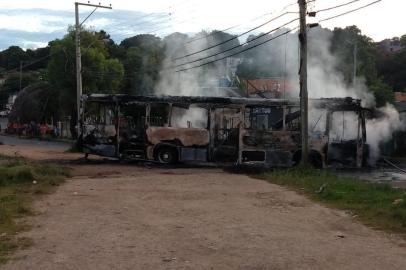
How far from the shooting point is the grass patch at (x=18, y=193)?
7.68 m

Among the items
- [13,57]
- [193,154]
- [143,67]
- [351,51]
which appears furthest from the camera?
[13,57]

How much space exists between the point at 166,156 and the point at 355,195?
10.3 meters

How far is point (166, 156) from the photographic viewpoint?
856 inches

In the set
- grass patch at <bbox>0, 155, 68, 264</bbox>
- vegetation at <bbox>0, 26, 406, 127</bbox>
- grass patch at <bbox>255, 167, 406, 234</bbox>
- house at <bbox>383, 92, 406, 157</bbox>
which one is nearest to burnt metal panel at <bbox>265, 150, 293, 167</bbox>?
grass patch at <bbox>255, 167, 406, 234</bbox>

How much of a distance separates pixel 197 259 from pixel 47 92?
52.2m

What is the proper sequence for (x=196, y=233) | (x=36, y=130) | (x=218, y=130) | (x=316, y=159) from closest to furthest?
(x=196, y=233) → (x=316, y=159) → (x=218, y=130) → (x=36, y=130)

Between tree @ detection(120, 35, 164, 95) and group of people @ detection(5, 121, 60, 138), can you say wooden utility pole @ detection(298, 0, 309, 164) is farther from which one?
group of people @ detection(5, 121, 60, 138)

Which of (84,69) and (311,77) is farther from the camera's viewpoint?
(84,69)

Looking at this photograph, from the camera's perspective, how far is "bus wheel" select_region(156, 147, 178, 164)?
71.2 ft

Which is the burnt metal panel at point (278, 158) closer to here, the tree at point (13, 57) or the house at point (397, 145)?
the house at point (397, 145)

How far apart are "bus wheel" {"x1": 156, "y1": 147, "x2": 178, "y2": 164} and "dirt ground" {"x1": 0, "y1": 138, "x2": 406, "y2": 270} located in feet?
24.0

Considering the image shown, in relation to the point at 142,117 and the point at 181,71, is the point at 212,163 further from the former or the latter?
the point at 181,71

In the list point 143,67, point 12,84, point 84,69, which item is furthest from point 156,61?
point 12,84

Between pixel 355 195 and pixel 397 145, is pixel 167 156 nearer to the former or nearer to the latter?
pixel 355 195
